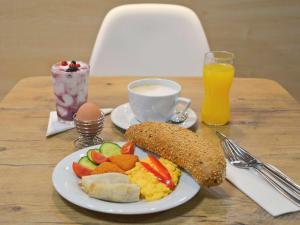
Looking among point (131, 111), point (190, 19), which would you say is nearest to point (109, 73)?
point (190, 19)

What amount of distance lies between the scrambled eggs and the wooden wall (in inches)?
63.6

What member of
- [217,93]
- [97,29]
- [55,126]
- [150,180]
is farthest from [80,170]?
[97,29]

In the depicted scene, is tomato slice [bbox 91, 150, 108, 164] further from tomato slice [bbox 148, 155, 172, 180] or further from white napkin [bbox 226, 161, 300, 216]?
white napkin [bbox 226, 161, 300, 216]

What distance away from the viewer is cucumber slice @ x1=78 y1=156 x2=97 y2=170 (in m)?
0.82

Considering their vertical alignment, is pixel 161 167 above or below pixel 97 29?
above

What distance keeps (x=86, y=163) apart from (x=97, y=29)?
63.4 inches

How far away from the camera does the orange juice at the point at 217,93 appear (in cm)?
109

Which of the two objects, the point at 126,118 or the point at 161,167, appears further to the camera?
the point at 126,118

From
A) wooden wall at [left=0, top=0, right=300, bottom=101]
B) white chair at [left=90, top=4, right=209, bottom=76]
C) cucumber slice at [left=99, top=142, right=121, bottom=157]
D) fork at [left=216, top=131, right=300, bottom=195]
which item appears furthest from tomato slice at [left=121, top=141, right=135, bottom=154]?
wooden wall at [left=0, top=0, right=300, bottom=101]

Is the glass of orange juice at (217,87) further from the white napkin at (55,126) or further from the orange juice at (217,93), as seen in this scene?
the white napkin at (55,126)

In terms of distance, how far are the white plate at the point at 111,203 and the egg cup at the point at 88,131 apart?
15cm

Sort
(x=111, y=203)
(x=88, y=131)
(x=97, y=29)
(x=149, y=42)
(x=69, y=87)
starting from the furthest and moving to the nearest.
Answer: (x=97, y=29), (x=149, y=42), (x=69, y=87), (x=88, y=131), (x=111, y=203)

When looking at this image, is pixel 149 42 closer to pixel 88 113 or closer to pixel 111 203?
pixel 88 113

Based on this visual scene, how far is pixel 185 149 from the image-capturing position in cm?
81
